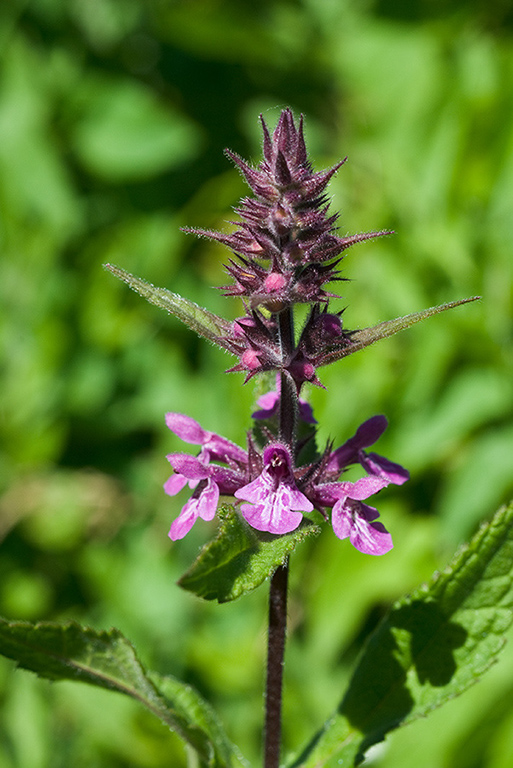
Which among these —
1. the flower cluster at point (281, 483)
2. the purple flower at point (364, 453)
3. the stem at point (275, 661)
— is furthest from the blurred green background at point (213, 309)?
the flower cluster at point (281, 483)

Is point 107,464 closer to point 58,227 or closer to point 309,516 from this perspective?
point 58,227

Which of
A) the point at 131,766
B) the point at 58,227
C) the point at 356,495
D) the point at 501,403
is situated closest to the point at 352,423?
the point at 501,403

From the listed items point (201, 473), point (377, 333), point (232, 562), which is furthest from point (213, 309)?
point (232, 562)

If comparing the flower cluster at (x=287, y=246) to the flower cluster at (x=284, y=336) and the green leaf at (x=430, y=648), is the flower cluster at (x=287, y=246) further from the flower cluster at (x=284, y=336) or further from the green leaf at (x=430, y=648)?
the green leaf at (x=430, y=648)

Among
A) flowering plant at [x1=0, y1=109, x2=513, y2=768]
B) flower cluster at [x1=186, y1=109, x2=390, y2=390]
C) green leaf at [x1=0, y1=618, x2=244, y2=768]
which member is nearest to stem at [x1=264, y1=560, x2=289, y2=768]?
flowering plant at [x1=0, y1=109, x2=513, y2=768]

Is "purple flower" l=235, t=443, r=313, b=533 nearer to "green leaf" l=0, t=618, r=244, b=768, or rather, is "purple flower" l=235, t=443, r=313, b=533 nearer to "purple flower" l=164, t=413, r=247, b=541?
"purple flower" l=164, t=413, r=247, b=541

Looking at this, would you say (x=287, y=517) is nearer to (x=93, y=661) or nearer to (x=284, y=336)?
(x=284, y=336)
